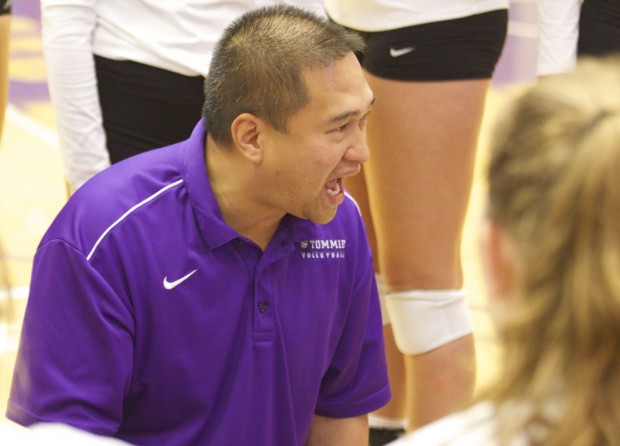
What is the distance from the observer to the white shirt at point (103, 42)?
2098mm

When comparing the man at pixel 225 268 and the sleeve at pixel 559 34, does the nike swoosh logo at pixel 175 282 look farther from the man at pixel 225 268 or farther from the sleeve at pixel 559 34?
the sleeve at pixel 559 34

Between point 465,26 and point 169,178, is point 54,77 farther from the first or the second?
point 465,26

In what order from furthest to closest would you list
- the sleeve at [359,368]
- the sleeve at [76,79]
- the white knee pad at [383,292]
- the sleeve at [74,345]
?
1. the white knee pad at [383,292]
2. the sleeve at [76,79]
3. the sleeve at [359,368]
4. the sleeve at [74,345]

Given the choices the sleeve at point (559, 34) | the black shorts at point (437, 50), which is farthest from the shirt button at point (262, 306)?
the sleeve at point (559, 34)

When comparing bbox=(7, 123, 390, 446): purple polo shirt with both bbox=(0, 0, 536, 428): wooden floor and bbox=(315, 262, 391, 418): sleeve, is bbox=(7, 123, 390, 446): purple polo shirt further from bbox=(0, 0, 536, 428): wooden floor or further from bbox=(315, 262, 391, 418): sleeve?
bbox=(0, 0, 536, 428): wooden floor

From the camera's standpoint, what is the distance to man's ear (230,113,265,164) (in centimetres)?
180

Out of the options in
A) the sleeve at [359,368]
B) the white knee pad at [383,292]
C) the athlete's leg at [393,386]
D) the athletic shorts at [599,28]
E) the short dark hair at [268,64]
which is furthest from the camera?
the athlete's leg at [393,386]

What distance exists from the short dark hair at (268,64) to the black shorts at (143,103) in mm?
320

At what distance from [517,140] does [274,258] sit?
32.9 inches

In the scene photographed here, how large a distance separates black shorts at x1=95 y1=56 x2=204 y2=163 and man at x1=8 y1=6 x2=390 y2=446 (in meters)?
0.31

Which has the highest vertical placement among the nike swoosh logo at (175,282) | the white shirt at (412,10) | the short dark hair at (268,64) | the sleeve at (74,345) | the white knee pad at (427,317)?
the white shirt at (412,10)

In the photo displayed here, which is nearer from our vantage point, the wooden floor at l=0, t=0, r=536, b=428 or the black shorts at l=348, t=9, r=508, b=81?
the black shorts at l=348, t=9, r=508, b=81

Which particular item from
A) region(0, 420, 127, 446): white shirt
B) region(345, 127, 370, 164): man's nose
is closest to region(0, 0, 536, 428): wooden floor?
region(345, 127, 370, 164): man's nose

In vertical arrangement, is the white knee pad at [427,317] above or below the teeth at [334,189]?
below
